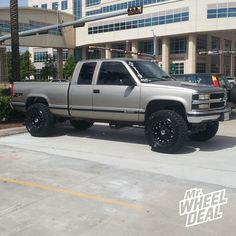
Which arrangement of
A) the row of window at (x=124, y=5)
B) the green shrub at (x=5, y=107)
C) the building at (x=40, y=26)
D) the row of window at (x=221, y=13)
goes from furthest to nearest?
1. the row of window at (x=124, y=5)
2. the building at (x=40, y=26)
3. the row of window at (x=221, y=13)
4. the green shrub at (x=5, y=107)

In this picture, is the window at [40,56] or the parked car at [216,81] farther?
the window at [40,56]

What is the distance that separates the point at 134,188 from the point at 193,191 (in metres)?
0.88

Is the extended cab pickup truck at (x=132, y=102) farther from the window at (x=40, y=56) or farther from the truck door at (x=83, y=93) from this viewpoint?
the window at (x=40, y=56)

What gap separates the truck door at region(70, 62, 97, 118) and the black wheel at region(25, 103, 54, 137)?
81cm

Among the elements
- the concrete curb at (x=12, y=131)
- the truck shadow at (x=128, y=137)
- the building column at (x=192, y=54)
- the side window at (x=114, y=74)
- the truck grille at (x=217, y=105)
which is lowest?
the truck shadow at (x=128, y=137)

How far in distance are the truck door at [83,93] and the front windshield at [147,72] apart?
113 centimetres

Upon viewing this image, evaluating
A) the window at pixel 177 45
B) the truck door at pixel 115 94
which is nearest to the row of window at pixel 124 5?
the window at pixel 177 45

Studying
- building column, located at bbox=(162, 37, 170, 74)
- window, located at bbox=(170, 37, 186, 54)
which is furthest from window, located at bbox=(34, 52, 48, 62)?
building column, located at bbox=(162, 37, 170, 74)

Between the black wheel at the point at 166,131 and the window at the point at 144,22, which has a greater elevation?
the window at the point at 144,22

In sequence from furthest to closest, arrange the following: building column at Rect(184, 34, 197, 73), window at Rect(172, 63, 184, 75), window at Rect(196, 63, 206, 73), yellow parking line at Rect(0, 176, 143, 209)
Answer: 1. window at Rect(196, 63, 206, 73)
2. window at Rect(172, 63, 184, 75)
3. building column at Rect(184, 34, 197, 73)
4. yellow parking line at Rect(0, 176, 143, 209)

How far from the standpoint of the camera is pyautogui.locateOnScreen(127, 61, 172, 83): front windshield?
971cm

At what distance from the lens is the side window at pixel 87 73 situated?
34.5ft

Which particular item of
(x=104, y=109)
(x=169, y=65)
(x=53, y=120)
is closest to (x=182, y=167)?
(x=104, y=109)

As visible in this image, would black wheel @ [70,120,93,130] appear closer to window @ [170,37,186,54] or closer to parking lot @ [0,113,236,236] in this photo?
parking lot @ [0,113,236,236]
